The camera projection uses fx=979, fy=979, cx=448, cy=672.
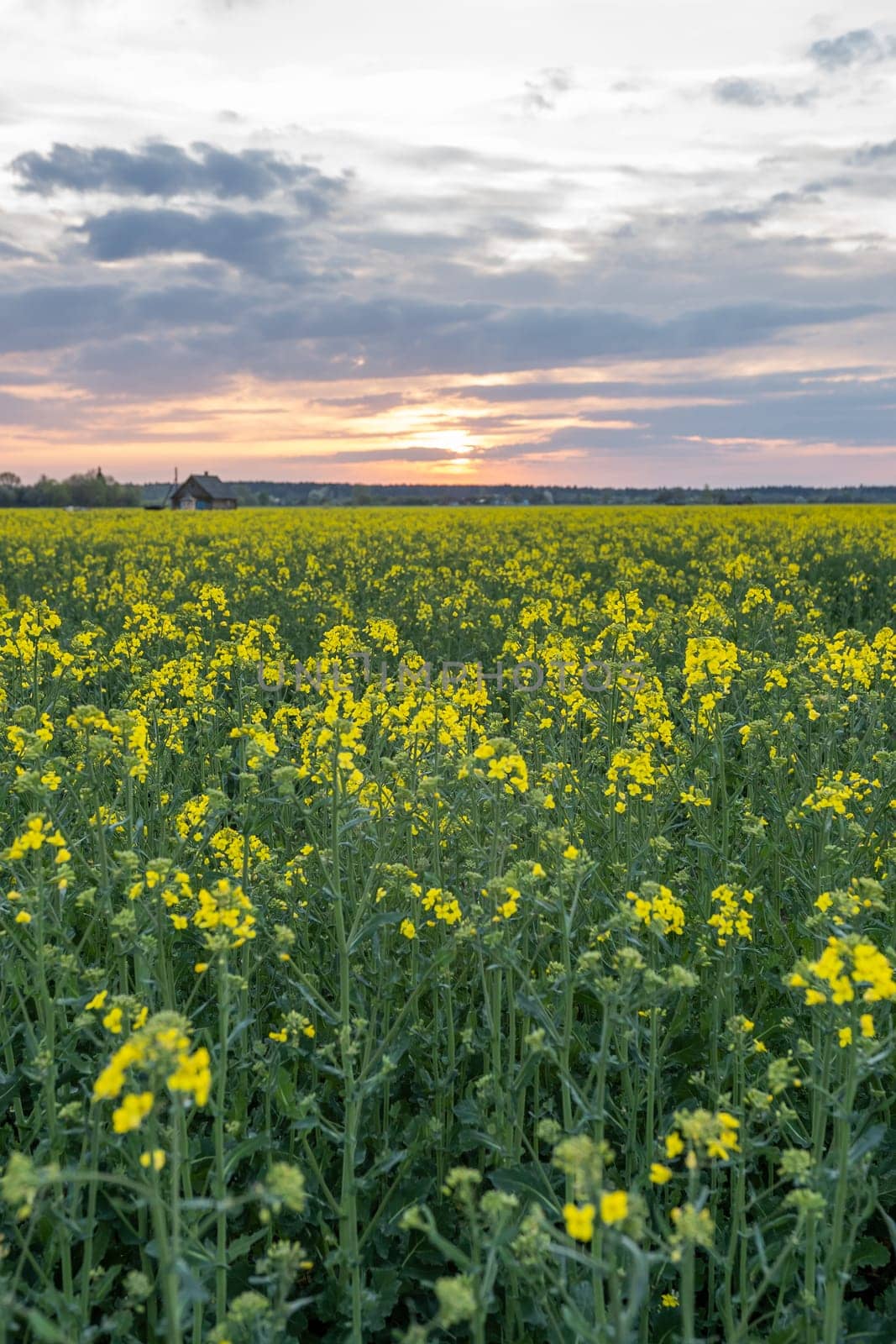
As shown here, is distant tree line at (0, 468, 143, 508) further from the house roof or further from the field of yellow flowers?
the field of yellow flowers

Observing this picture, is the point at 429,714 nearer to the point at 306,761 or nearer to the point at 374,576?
the point at 306,761

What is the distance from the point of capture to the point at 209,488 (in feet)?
252

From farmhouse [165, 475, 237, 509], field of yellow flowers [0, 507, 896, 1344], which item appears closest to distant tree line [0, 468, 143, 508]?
farmhouse [165, 475, 237, 509]

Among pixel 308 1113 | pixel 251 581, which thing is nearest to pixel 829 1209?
pixel 308 1113

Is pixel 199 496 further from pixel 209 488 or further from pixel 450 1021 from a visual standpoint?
pixel 450 1021

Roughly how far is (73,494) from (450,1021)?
8010cm

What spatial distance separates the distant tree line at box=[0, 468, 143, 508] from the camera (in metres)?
73.4

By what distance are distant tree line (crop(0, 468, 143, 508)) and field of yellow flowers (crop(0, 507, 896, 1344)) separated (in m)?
72.8

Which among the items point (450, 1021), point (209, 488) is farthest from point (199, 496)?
point (450, 1021)

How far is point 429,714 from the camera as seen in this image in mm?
4738

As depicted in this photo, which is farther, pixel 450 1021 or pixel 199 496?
pixel 199 496

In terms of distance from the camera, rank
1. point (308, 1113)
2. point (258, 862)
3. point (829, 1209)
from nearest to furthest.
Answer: point (829, 1209) → point (308, 1113) → point (258, 862)

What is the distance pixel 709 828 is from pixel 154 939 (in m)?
3.11

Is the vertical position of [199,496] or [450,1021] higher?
[199,496]
